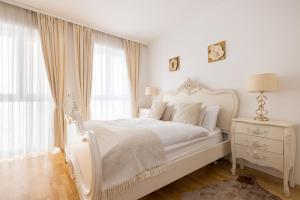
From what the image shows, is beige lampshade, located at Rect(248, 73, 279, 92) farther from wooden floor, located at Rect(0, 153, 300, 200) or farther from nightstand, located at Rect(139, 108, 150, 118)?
nightstand, located at Rect(139, 108, 150, 118)

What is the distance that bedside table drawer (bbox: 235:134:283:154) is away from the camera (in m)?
1.81

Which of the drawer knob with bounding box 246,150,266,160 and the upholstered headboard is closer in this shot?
the drawer knob with bounding box 246,150,266,160

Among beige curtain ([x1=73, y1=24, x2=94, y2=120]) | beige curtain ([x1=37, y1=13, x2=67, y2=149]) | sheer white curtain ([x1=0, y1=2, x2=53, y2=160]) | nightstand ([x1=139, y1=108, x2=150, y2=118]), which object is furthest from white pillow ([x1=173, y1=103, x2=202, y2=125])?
sheer white curtain ([x1=0, y1=2, x2=53, y2=160])

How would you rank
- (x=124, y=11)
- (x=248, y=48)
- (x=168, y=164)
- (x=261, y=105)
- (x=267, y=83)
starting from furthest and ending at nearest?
(x=124, y=11), (x=248, y=48), (x=261, y=105), (x=267, y=83), (x=168, y=164)

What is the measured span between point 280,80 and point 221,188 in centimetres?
158

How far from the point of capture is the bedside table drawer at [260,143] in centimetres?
181

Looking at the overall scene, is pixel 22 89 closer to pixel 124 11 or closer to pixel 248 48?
pixel 124 11

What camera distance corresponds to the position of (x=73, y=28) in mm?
3336

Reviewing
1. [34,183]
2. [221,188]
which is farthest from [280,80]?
[34,183]

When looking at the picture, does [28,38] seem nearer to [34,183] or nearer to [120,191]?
[34,183]

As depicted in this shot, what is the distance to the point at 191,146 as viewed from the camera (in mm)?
1979

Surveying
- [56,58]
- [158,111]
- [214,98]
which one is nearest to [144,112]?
[158,111]

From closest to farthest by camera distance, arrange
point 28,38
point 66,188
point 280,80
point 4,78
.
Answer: point 66,188 < point 280,80 < point 4,78 < point 28,38

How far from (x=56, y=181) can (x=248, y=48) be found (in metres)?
3.29
